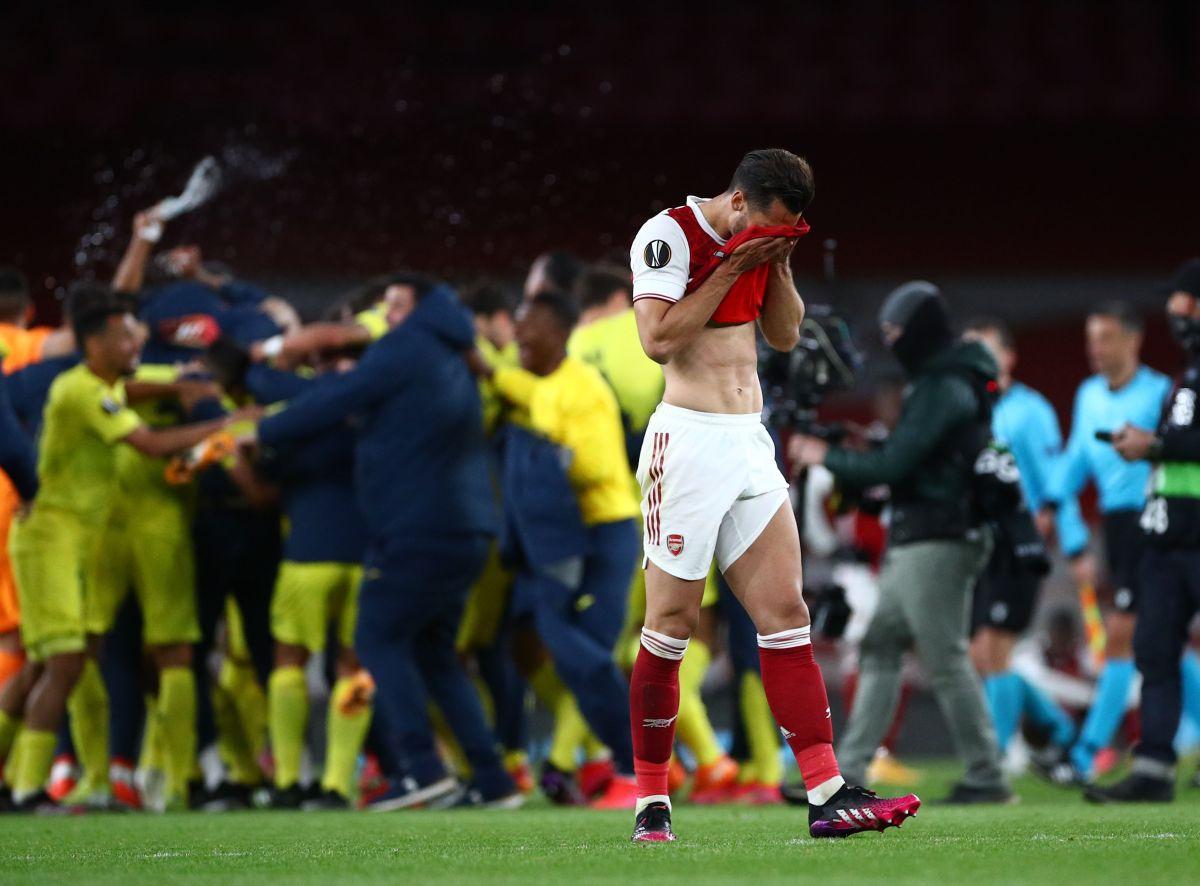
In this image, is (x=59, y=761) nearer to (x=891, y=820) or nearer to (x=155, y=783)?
(x=155, y=783)

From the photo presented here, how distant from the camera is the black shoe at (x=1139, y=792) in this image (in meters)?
7.21

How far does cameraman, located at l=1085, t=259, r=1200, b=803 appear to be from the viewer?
285 inches

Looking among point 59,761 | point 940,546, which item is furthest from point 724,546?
point 59,761

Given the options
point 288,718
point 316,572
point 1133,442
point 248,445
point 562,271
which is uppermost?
point 562,271

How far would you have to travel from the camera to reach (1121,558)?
393 inches

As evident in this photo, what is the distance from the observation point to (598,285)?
9.00 metres

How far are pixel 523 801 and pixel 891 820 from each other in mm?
3626

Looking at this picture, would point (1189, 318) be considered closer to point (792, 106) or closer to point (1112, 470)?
point (1112, 470)

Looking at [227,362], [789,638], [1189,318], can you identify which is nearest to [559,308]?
[227,362]

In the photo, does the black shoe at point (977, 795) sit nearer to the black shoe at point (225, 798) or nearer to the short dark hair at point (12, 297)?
the black shoe at point (225, 798)

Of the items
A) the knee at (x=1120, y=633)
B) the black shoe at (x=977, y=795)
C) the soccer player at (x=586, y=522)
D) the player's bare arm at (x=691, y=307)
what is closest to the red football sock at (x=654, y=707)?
the player's bare arm at (x=691, y=307)

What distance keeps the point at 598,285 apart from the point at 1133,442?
2929mm

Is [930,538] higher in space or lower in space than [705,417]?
lower

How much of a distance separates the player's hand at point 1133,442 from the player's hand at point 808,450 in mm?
1205
